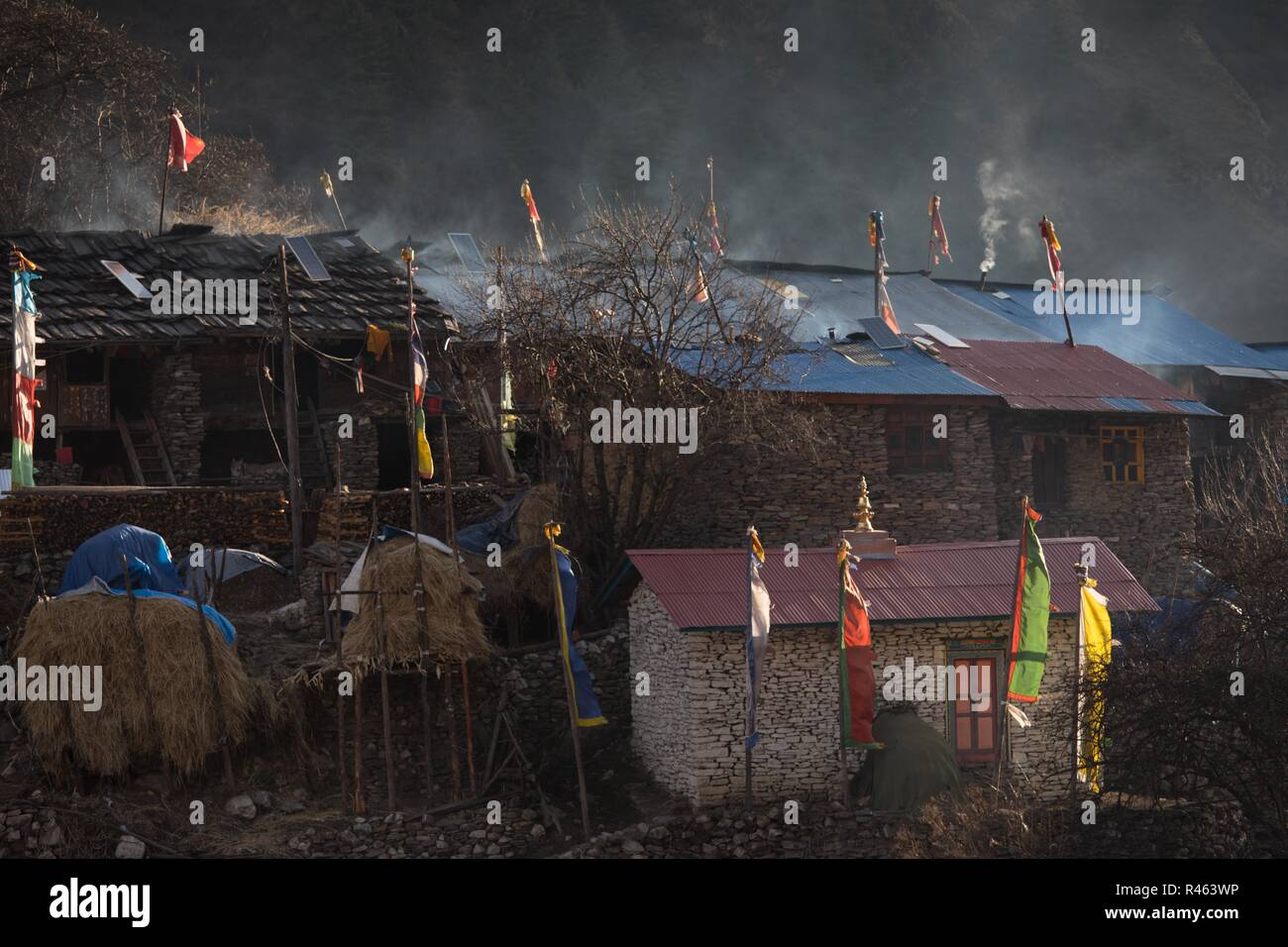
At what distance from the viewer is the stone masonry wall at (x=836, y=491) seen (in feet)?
95.6

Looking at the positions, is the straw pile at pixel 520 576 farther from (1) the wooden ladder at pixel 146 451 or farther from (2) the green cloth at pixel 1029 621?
(2) the green cloth at pixel 1029 621

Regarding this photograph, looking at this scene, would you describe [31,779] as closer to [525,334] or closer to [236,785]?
[236,785]

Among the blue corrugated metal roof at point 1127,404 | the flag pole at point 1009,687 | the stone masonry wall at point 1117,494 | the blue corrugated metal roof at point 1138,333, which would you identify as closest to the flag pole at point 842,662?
the flag pole at point 1009,687

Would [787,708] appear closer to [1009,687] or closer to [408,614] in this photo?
[1009,687]

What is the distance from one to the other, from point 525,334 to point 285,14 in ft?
186

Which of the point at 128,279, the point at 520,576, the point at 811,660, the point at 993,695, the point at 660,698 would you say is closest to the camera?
the point at 811,660

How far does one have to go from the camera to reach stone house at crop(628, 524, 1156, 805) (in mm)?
22453

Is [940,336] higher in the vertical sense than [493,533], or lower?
higher

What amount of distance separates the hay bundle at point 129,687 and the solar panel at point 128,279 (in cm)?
1069

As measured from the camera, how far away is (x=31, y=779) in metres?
21.4

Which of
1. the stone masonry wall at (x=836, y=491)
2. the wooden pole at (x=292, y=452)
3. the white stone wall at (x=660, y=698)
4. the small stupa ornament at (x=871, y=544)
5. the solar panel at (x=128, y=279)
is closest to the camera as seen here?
the white stone wall at (x=660, y=698)

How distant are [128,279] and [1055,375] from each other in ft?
59.2

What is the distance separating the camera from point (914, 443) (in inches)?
1216

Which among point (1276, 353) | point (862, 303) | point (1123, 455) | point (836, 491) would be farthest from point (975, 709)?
point (1276, 353)
